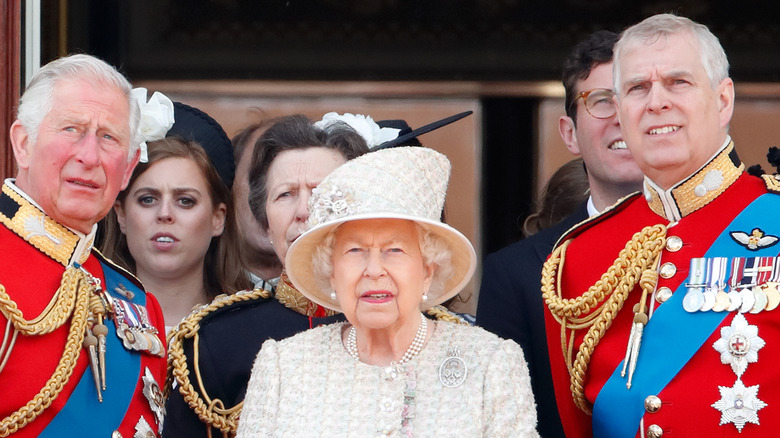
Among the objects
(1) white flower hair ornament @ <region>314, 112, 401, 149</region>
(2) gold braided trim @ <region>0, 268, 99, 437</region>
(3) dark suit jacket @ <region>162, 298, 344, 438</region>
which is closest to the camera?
(2) gold braided trim @ <region>0, 268, 99, 437</region>

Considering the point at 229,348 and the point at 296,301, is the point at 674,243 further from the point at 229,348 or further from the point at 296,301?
the point at 229,348

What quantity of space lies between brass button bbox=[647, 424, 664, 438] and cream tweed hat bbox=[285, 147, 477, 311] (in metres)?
0.51

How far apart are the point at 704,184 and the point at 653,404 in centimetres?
50

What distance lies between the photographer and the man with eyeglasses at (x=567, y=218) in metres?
3.47

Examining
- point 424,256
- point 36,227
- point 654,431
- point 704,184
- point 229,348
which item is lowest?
point 654,431

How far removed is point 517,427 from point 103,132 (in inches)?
49.4

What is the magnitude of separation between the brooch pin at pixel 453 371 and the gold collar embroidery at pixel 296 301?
72 centimetres

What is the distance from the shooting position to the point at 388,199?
110 inches

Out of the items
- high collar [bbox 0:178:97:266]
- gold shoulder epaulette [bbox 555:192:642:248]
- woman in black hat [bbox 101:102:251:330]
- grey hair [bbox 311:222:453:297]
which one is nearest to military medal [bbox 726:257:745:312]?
gold shoulder epaulette [bbox 555:192:642:248]

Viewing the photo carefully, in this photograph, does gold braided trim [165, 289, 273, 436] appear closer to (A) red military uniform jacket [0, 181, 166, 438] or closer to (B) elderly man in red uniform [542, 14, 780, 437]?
(A) red military uniform jacket [0, 181, 166, 438]

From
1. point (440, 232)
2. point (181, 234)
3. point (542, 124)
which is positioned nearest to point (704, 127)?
point (440, 232)

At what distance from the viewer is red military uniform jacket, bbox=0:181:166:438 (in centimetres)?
297

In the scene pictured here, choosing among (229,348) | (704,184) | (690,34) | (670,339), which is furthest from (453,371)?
(690,34)

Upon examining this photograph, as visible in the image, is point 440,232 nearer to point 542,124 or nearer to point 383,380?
point 383,380
